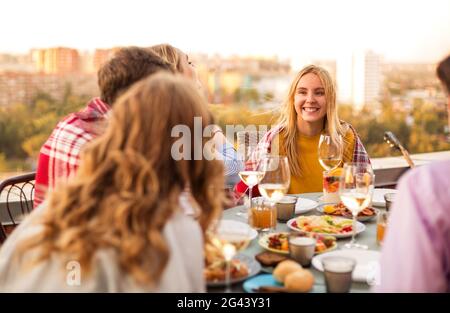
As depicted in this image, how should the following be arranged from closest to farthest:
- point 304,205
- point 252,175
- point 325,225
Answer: point 325,225, point 252,175, point 304,205

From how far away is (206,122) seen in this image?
3.69ft

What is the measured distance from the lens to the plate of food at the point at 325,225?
1782 millimetres

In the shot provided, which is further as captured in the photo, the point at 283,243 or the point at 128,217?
the point at 283,243

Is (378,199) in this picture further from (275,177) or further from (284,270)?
(284,270)

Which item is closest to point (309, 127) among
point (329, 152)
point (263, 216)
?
point (329, 152)

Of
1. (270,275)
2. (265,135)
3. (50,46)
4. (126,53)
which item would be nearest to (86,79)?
(50,46)

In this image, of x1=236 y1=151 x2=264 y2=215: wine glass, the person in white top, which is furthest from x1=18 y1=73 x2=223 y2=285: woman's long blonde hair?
x1=236 y1=151 x2=264 y2=215: wine glass

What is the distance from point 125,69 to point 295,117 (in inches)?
54.1

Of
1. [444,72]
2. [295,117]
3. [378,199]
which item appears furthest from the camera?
[295,117]

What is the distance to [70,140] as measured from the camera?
6.09 ft

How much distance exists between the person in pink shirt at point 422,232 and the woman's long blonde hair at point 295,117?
1760 mm

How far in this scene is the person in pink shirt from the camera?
38.1 inches

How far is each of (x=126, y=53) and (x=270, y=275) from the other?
865 millimetres

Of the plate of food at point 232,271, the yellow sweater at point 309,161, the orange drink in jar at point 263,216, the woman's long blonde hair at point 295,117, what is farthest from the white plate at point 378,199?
the plate of food at point 232,271
